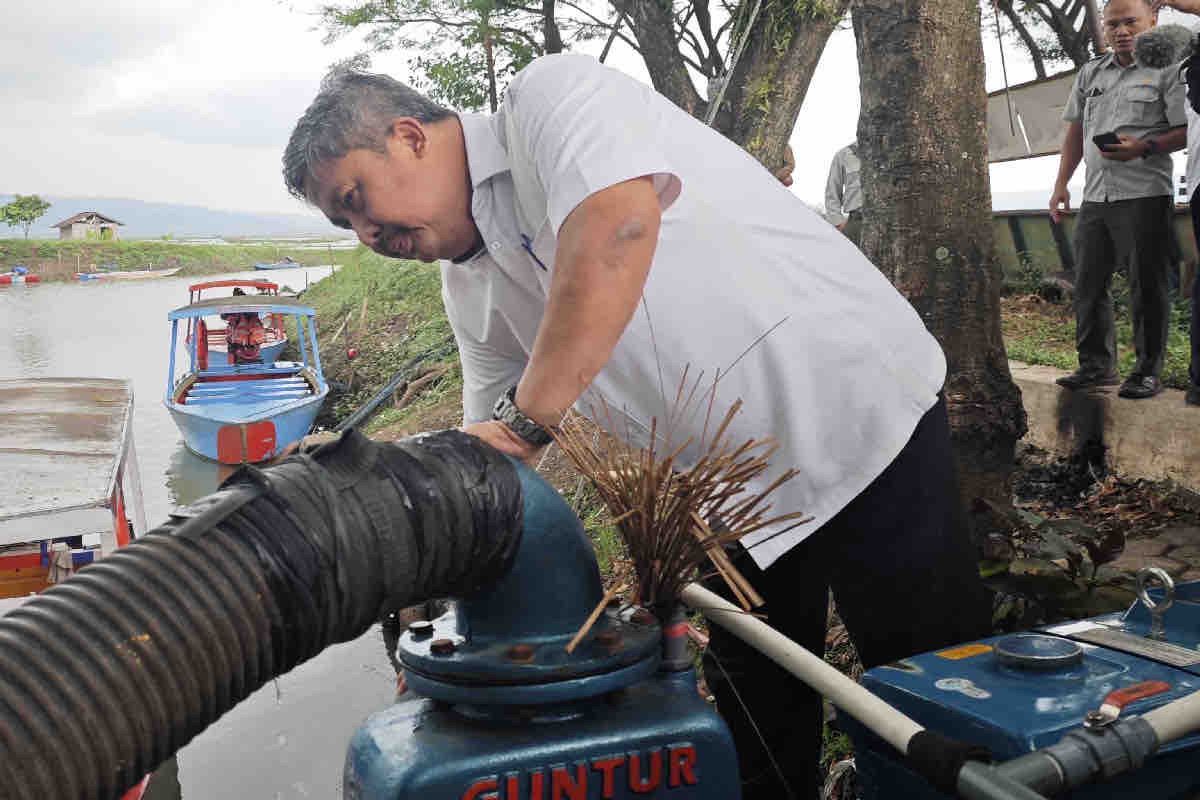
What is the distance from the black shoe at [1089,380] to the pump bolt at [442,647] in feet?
14.3

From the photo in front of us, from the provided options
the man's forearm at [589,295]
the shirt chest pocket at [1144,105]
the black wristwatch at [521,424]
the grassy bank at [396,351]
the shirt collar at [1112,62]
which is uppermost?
the shirt collar at [1112,62]

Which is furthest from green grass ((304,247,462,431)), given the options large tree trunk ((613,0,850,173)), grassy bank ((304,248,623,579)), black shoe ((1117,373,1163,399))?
black shoe ((1117,373,1163,399))

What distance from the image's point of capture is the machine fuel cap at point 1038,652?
1264 mm

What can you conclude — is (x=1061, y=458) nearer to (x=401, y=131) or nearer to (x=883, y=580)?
(x=883, y=580)

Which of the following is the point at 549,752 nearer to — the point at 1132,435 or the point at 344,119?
the point at 344,119

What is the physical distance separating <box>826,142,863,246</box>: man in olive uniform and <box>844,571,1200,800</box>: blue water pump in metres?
6.41

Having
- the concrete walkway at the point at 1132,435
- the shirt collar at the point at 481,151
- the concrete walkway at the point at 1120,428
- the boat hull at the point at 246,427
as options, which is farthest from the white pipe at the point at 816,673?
the boat hull at the point at 246,427

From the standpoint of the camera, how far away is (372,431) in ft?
38.2

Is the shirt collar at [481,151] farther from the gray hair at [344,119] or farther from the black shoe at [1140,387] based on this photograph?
the black shoe at [1140,387]

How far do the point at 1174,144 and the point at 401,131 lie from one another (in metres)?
4.12

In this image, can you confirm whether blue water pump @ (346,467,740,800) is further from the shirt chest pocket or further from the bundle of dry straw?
the shirt chest pocket

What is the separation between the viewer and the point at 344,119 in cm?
149

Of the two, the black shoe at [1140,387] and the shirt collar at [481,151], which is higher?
the shirt collar at [481,151]

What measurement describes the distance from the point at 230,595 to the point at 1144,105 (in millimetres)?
4747
